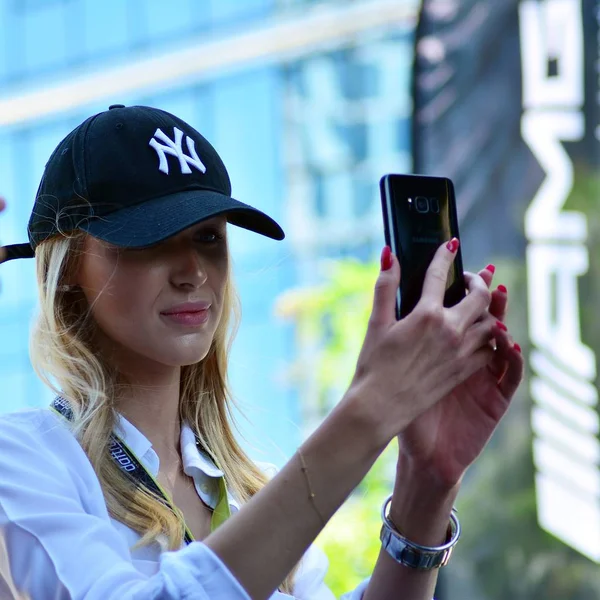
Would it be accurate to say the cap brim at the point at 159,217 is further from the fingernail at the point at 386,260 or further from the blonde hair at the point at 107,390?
the fingernail at the point at 386,260

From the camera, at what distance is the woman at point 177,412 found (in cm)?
118

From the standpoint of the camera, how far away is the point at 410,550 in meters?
1.51

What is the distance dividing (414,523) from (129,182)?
649mm

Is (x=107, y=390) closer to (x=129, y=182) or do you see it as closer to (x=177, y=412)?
(x=177, y=412)

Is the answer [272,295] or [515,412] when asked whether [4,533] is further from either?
[272,295]

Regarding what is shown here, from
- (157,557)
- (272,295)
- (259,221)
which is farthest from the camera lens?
(272,295)

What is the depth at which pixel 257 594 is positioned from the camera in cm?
114

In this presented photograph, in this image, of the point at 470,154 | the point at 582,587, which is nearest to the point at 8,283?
the point at 470,154

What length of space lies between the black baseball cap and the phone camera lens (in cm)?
27

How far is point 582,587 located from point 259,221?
5.33 metres

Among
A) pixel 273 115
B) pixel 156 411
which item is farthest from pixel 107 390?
pixel 273 115

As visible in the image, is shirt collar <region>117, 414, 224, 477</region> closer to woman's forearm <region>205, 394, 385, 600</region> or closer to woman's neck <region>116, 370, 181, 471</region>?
woman's neck <region>116, 370, 181, 471</region>

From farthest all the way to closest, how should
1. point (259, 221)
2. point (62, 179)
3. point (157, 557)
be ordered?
point (259, 221) → point (62, 179) → point (157, 557)

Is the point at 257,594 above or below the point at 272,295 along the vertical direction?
above
